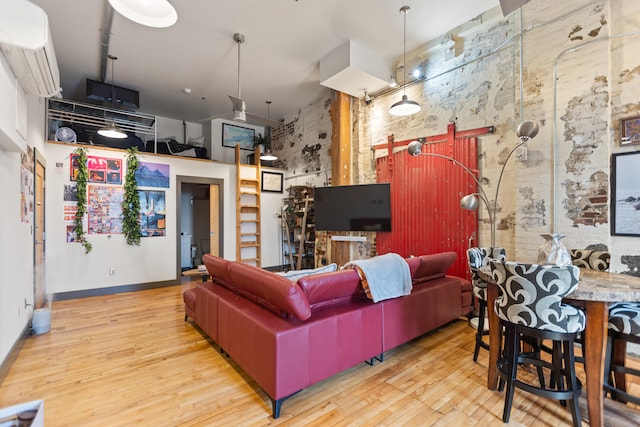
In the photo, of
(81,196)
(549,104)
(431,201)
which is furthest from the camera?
(81,196)

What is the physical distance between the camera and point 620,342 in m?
2.13

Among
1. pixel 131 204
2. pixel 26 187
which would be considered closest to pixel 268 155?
pixel 131 204

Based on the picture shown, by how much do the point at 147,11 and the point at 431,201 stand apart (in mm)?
4102

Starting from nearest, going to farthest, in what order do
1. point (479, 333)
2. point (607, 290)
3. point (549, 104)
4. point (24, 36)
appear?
point (607, 290) → point (24, 36) → point (479, 333) → point (549, 104)

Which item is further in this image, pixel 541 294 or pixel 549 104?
pixel 549 104

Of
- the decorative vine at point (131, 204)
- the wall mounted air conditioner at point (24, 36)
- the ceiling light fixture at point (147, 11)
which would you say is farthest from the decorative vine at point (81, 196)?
the ceiling light fixture at point (147, 11)

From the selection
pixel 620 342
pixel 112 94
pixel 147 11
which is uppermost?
pixel 112 94

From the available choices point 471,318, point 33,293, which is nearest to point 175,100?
point 33,293

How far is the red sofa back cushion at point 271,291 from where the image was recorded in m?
2.04

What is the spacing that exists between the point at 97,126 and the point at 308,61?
4.16 meters

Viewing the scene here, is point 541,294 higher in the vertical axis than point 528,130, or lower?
lower

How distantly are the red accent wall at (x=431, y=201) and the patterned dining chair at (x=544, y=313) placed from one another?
7.17ft

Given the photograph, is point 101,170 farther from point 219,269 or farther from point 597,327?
point 597,327

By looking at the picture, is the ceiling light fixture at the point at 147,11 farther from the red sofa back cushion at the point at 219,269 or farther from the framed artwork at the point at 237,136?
the framed artwork at the point at 237,136
